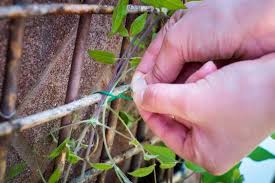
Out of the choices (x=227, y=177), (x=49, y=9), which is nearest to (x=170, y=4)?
(x=49, y=9)

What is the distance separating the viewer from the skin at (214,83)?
54 cm

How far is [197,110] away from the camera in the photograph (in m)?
0.54

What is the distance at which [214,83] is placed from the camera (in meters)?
0.54

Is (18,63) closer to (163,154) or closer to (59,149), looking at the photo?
(59,149)

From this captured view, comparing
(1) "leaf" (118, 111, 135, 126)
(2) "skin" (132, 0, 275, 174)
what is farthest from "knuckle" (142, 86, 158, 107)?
(1) "leaf" (118, 111, 135, 126)

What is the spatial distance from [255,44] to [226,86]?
115mm

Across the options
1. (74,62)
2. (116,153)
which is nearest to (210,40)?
(74,62)

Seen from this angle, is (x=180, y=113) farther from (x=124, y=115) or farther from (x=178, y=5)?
(x=124, y=115)

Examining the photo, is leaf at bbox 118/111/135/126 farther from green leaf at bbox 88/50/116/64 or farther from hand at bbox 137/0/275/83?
hand at bbox 137/0/275/83

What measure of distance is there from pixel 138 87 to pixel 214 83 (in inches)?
5.1

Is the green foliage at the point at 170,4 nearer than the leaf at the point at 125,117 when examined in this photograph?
Yes

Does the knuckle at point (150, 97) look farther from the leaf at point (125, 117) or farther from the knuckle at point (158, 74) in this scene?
the leaf at point (125, 117)

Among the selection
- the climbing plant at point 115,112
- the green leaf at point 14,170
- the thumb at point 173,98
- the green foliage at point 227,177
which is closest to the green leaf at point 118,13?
the climbing plant at point 115,112

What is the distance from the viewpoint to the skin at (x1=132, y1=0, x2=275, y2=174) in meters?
0.54
